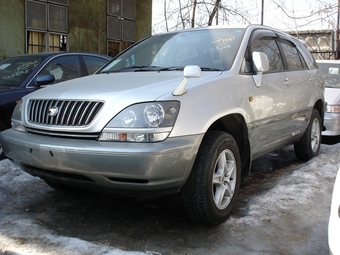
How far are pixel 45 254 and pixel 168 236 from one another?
94 cm

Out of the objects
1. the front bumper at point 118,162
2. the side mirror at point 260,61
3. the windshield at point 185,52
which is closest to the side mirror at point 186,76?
the front bumper at point 118,162

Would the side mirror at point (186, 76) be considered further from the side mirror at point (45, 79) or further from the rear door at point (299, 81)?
the side mirror at point (45, 79)

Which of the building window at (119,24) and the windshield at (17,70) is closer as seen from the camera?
the windshield at (17,70)

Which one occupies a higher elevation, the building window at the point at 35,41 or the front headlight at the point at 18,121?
the building window at the point at 35,41

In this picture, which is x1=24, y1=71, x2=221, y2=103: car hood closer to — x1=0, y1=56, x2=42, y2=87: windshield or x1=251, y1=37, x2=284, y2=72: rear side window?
x1=251, y1=37, x2=284, y2=72: rear side window

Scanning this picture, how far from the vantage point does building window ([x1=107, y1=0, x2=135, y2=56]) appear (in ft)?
50.5

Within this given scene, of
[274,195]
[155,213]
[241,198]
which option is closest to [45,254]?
[155,213]

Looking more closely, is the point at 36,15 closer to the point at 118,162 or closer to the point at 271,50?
the point at 271,50

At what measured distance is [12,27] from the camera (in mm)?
11898

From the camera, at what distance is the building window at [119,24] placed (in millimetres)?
15388

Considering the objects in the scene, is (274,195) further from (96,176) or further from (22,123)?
(22,123)

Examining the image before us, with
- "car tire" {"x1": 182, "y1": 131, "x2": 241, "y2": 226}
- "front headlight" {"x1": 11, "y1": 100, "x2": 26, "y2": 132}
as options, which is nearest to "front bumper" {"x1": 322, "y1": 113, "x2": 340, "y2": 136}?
→ "car tire" {"x1": 182, "y1": 131, "x2": 241, "y2": 226}

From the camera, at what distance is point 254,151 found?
12.8 ft

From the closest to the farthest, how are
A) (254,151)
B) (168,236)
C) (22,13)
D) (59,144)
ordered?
(59,144), (168,236), (254,151), (22,13)
